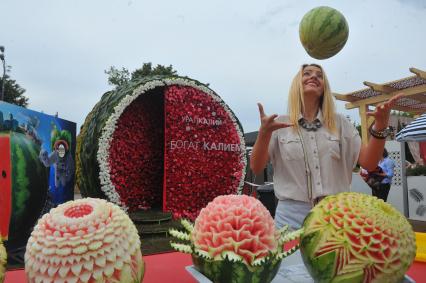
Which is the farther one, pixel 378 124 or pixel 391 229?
pixel 378 124

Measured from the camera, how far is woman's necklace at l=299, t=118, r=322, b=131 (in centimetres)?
214

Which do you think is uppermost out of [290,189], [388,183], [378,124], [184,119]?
[184,119]

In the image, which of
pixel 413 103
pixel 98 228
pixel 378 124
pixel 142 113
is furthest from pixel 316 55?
pixel 413 103

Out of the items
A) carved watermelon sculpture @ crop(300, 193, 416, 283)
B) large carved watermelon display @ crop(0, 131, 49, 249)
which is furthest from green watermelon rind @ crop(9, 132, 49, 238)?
carved watermelon sculpture @ crop(300, 193, 416, 283)

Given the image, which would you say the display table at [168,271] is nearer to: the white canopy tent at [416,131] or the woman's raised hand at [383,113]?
A: the woman's raised hand at [383,113]

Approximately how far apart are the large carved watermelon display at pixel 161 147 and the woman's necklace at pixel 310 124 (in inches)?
120

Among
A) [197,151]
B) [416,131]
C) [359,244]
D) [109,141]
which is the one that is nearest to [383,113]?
[359,244]

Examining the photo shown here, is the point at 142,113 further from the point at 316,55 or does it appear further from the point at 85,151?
the point at 316,55

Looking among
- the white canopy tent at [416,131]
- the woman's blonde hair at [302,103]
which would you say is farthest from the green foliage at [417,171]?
the woman's blonde hair at [302,103]

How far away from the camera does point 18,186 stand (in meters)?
3.49

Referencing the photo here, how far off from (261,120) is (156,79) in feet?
12.1

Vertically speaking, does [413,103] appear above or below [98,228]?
above

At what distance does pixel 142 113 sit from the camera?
543 cm

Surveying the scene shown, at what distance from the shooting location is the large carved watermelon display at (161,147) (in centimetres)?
470
